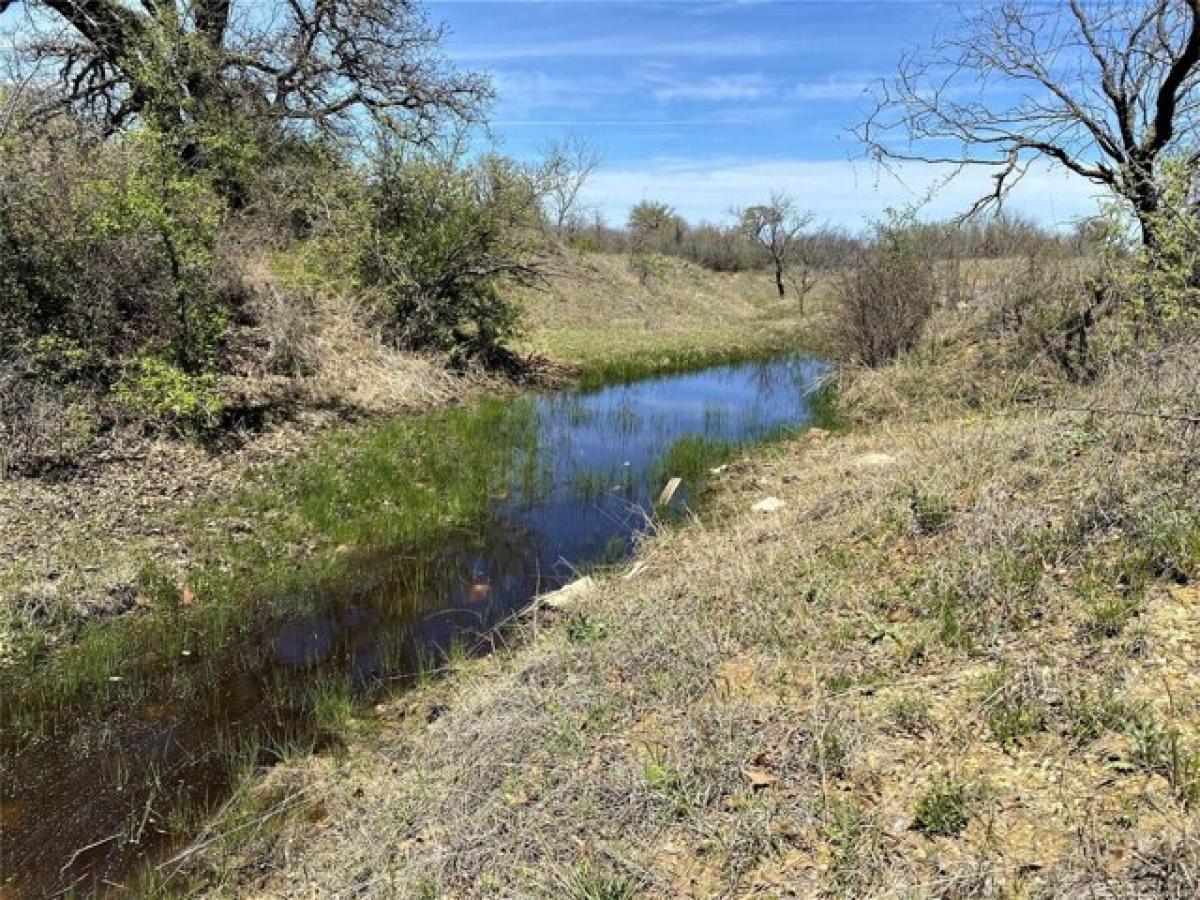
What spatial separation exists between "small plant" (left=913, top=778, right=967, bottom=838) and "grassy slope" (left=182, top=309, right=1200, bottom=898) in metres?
0.01

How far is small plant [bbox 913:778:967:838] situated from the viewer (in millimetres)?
3346

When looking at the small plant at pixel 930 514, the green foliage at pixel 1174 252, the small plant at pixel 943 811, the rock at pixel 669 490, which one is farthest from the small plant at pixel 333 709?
the green foliage at pixel 1174 252

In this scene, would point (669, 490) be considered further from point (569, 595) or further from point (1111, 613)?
point (1111, 613)

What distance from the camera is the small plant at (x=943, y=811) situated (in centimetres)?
335

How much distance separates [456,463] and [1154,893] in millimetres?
10427

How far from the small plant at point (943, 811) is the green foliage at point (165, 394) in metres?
9.82

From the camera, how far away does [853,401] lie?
16.7 metres

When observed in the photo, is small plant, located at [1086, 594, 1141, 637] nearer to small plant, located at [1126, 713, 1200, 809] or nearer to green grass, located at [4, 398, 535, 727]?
small plant, located at [1126, 713, 1200, 809]

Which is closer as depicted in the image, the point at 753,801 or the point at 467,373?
the point at 753,801

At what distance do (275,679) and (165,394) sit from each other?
581 cm

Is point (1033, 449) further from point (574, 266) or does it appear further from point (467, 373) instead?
point (574, 266)

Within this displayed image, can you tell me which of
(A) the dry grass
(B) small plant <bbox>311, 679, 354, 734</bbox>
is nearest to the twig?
(B) small plant <bbox>311, 679, 354, 734</bbox>

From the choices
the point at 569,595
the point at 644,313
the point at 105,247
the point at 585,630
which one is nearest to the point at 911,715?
the point at 585,630

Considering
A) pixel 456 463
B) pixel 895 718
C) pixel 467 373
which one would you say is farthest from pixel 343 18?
pixel 895 718
